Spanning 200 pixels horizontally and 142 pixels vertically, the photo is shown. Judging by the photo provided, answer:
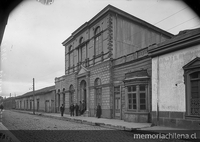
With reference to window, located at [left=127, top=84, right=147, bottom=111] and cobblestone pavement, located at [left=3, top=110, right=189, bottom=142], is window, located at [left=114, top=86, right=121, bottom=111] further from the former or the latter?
cobblestone pavement, located at [left=3, top=110, right=189, bottom=142]

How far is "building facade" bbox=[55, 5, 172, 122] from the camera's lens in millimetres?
15234

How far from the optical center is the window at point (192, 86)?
10414 millimetres

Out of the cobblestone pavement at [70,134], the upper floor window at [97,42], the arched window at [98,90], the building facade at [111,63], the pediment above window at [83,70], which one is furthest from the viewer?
the pediment above window at [83,70]

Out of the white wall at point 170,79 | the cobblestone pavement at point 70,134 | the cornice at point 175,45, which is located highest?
the cornice at point 175,45

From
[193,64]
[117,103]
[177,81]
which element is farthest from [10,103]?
[193,64]

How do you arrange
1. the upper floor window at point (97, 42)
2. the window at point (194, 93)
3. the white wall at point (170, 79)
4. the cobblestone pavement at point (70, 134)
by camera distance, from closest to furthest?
the cobblestone pavement at point (70, 134) < the window at point (194, 93) < the white wall at point (170, 79) < the upper floor window at point (97, 42)

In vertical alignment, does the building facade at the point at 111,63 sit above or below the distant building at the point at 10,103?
above

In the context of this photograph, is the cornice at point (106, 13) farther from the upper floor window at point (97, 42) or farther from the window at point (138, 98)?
the window at point (138, 98)

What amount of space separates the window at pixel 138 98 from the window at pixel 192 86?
3857 mm

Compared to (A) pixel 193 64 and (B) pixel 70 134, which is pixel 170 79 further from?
(B) pixel 70 134

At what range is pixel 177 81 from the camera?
37.8 feet

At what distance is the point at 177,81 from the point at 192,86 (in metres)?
0.91

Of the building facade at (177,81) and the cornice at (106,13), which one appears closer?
the building facade at (177,81)

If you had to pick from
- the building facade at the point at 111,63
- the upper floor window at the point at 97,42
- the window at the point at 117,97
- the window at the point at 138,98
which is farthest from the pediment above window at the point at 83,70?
the window at the point at 138,98
